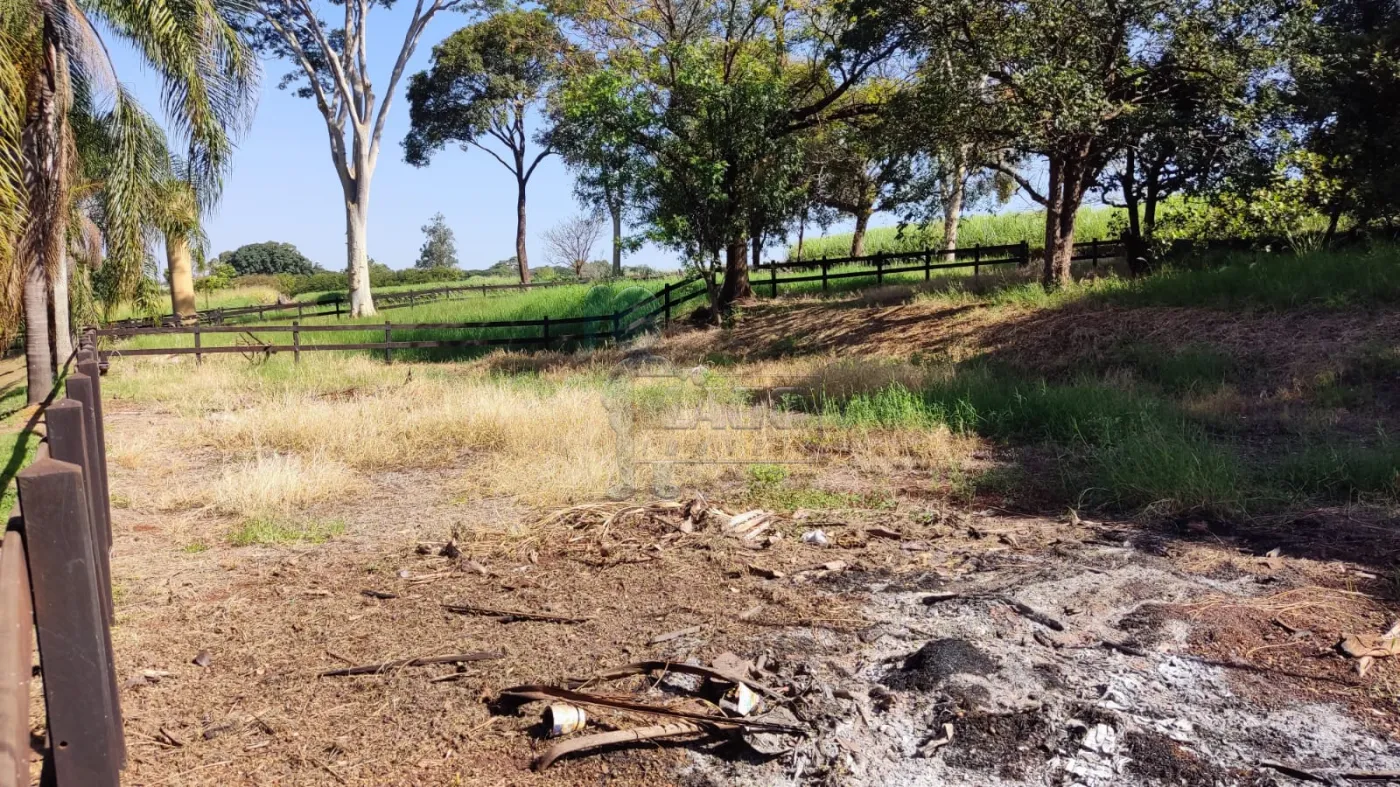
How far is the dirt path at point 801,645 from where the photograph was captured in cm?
365

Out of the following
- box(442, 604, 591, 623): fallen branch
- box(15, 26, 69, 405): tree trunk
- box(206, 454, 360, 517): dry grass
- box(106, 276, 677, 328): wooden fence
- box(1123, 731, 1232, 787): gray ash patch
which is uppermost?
box(15, 26, 69, 405): tree trunk

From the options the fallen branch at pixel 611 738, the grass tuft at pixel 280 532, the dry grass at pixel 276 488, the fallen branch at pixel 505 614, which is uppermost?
the dry grass at pixel 276 488

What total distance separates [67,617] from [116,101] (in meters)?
15.8

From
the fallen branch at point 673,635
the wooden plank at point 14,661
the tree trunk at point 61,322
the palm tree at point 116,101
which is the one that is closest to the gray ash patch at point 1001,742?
the fallen branch at point 673,635

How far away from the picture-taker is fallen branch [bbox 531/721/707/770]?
3619 mm

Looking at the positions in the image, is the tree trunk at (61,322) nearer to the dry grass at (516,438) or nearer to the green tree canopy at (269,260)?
the dry grass at (516,438)

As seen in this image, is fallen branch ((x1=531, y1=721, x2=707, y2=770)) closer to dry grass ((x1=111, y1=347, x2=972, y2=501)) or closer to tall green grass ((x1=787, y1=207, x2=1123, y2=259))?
dry grass ((x1=111, y1=347, x2=972, y2=501))

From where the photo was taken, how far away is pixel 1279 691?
13.3 ft

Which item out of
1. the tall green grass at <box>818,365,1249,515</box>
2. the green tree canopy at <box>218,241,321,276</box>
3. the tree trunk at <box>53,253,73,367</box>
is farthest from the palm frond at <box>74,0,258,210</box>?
the green tree canopy at <box>218,241,321,276</box>

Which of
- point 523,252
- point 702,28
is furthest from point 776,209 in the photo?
point 523,252

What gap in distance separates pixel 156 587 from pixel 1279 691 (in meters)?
6.33

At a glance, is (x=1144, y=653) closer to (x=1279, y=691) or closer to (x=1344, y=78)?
(x=1279, y=691)

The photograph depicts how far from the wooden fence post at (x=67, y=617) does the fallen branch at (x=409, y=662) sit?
2.07m

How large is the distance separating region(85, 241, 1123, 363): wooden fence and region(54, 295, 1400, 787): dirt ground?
1508 cm
